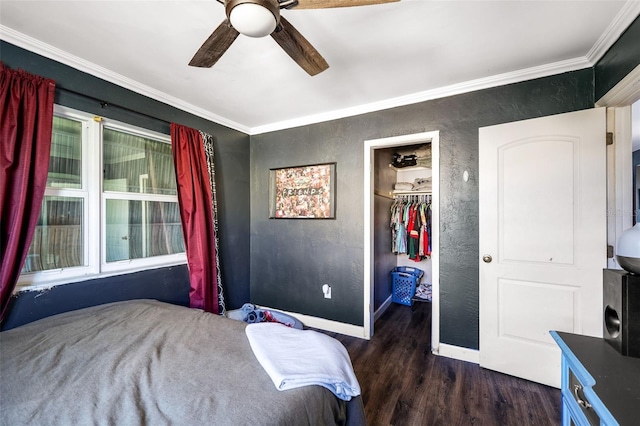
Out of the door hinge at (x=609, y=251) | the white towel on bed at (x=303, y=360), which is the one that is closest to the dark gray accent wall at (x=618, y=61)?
the door hinge at (x=609, y=251)

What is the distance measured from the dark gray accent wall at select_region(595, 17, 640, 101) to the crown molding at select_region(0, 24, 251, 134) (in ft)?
10.6

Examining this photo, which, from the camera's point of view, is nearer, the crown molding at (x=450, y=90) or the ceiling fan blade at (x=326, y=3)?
the ceiling fan blade at (x=326, y=3)

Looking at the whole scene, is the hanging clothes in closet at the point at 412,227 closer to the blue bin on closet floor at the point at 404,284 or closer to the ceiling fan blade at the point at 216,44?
the blue bin on closet floor at the point at 404,284

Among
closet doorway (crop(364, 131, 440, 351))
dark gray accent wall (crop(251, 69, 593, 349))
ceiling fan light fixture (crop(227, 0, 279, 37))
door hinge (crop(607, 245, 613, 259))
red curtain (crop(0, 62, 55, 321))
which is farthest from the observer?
closet doorway (crop(364, 131, 440, 351))

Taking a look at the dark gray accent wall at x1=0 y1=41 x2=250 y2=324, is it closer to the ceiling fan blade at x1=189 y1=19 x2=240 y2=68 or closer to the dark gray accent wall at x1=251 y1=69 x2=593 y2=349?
the dark gray accent wall at x1=251 y1=69 x2=593 y2=349

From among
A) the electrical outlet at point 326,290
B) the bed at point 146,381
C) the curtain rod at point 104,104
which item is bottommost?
the electrical outlet at point 326,290

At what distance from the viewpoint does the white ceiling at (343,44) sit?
141 centimetres

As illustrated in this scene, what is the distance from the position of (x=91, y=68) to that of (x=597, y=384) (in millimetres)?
3211

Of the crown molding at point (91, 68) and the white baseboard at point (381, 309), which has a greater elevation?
the crown molding at point (91, 68)

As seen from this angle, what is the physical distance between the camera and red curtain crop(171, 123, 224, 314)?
8.01 ft

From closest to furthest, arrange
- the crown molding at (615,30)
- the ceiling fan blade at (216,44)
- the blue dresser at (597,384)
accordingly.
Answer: the blue dresser at (597,384) → the ceiling fan blade at (216,44) → the crown molding at (615,30)

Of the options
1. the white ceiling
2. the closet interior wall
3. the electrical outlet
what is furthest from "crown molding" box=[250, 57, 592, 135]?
the electrical outlet

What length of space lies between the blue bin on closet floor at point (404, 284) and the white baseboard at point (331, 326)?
1.26m

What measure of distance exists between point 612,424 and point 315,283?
2.43m
